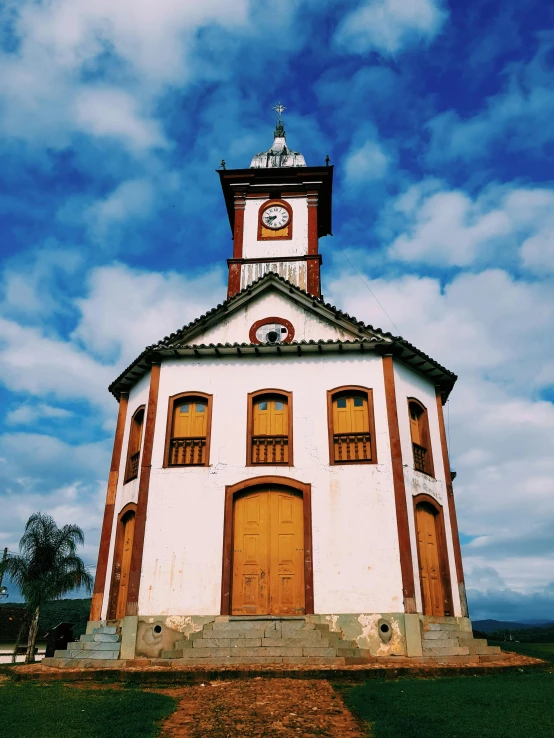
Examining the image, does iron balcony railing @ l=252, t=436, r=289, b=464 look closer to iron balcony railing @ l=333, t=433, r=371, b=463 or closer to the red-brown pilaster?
iron balcony railing @ l=333, t=433, r=371, b=463

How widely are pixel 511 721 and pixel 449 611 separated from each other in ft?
29.8

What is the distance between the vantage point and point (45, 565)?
2955cm

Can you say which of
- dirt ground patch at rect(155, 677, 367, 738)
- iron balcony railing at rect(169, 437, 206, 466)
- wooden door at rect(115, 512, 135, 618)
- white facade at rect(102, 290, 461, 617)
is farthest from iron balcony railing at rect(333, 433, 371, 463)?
dirt ground patch at rect(155, 677, 367, 738)

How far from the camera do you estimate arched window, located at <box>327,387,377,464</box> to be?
1573 centimetres

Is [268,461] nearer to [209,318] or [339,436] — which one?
[339,436]

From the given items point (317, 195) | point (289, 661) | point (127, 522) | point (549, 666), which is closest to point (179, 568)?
point (127, 522)

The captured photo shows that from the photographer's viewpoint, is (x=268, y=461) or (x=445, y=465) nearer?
(x=268, y=461)

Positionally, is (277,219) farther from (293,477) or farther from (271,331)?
(293,477)

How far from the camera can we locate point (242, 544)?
15.3 meters

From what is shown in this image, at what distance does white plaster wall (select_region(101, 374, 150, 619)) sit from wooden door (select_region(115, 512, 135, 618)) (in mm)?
312

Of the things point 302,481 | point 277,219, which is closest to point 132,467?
point 302,481

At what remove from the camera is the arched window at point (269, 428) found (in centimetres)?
1600

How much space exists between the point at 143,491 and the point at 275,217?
12222mm

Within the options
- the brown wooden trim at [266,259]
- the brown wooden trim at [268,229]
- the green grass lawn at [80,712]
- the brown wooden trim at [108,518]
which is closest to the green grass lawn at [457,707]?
the green grass lawn at [80,712]
